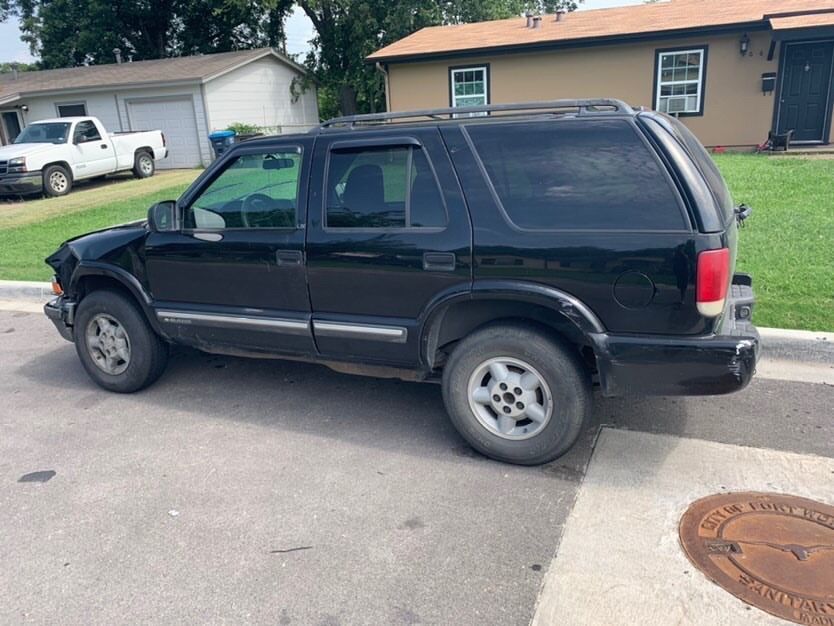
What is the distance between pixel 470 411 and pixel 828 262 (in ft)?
14.2

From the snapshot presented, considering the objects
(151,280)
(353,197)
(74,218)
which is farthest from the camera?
(74,218)

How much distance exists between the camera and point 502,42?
1697cm

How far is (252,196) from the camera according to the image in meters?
4.39

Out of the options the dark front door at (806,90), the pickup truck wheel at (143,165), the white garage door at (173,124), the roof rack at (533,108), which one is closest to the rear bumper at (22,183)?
the pickup truck wheel at (143,165)

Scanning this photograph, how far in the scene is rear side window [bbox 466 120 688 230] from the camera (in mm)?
3271

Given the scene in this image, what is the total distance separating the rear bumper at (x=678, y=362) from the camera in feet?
10.7

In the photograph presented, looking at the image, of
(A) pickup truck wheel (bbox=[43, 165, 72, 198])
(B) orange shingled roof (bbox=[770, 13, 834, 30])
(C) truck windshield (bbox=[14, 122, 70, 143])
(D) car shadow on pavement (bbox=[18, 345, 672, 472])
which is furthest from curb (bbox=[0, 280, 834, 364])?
(C) truck windshield (bbox=[14, 122, 70, 143])

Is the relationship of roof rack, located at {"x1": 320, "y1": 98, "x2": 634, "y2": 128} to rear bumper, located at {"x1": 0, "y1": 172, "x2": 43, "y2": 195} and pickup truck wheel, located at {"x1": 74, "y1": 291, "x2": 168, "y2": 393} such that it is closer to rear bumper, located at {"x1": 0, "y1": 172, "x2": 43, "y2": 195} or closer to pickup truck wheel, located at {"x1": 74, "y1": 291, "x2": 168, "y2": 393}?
pickup truck wheel, located at {"x1": 74, "y1": 291, "x2": 168, "y2": 393}

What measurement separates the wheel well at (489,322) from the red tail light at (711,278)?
0.59m

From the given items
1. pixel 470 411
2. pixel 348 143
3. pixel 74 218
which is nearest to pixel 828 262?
pixel 470 411

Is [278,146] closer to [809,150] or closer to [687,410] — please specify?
[687,410]

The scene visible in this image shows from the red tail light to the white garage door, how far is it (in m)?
20.7

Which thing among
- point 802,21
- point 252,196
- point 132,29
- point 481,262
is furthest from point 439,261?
point 132,29

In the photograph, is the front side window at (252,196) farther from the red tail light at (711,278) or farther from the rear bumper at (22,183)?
the rear bumper at (22,183)
